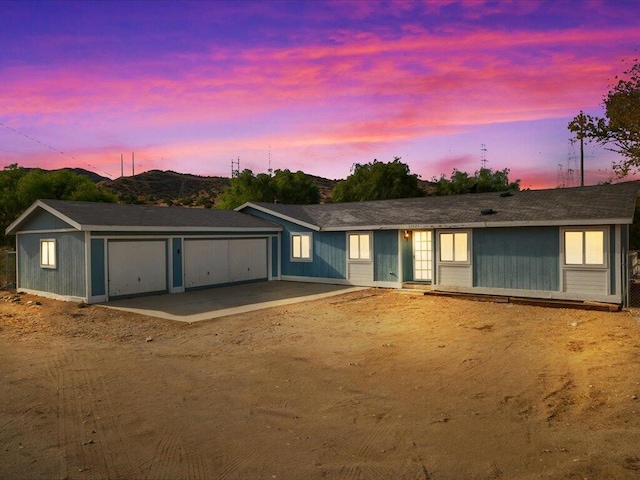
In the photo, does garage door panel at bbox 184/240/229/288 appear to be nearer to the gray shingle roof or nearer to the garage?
the garage

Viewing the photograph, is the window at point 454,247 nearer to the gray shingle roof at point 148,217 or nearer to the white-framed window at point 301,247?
the white-framed window at point 301,247

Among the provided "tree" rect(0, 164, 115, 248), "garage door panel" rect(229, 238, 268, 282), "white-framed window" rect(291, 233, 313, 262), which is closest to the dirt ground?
"garage door panel" rect(229, 238, 268, 282)

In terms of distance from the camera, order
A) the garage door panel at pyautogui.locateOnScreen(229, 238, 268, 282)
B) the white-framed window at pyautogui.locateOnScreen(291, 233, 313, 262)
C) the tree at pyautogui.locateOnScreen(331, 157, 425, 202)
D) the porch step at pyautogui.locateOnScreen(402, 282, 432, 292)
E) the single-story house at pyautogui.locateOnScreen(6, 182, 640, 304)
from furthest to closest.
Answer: the tree at pyautogui.locateOnScreen(331, 157, 425, 202), the white-framed window at pyautogui.locateOnScreen(291, 233, 313, 262), the garage door panel at pyautogui.locateOnScreen(229, 238, 268, 282), the porch step at pyautogui.locateOnScreen(402, 282, 432, 292), the single-story house at pyautogui.locateOnScreen(6, 182, 640, 304)

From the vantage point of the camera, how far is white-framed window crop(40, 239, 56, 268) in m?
17.0

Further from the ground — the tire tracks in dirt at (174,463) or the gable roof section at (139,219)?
the gable roof section at (139,219)

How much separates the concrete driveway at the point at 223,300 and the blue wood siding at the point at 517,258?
4917 millimetres

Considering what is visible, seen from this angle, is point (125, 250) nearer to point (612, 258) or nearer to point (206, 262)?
point (206, 262)

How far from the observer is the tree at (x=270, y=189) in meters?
46.7

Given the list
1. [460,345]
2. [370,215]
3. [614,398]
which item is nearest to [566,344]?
[460,345]

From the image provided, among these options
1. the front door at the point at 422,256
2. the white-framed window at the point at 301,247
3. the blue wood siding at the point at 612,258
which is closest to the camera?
the blue wood siding at the point at 612,258

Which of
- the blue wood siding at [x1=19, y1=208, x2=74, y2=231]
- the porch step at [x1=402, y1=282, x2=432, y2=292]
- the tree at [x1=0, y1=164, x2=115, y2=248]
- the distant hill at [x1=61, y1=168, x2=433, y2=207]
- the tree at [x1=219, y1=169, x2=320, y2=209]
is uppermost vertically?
the distant hill at [x1=61, y1=168, x2=433, y2=207]

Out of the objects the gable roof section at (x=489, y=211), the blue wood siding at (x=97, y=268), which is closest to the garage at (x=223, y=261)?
the gable roof section at (x=489, y=211)

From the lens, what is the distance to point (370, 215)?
67.1ft

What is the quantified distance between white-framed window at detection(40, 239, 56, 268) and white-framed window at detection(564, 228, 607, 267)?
17.1 metres
